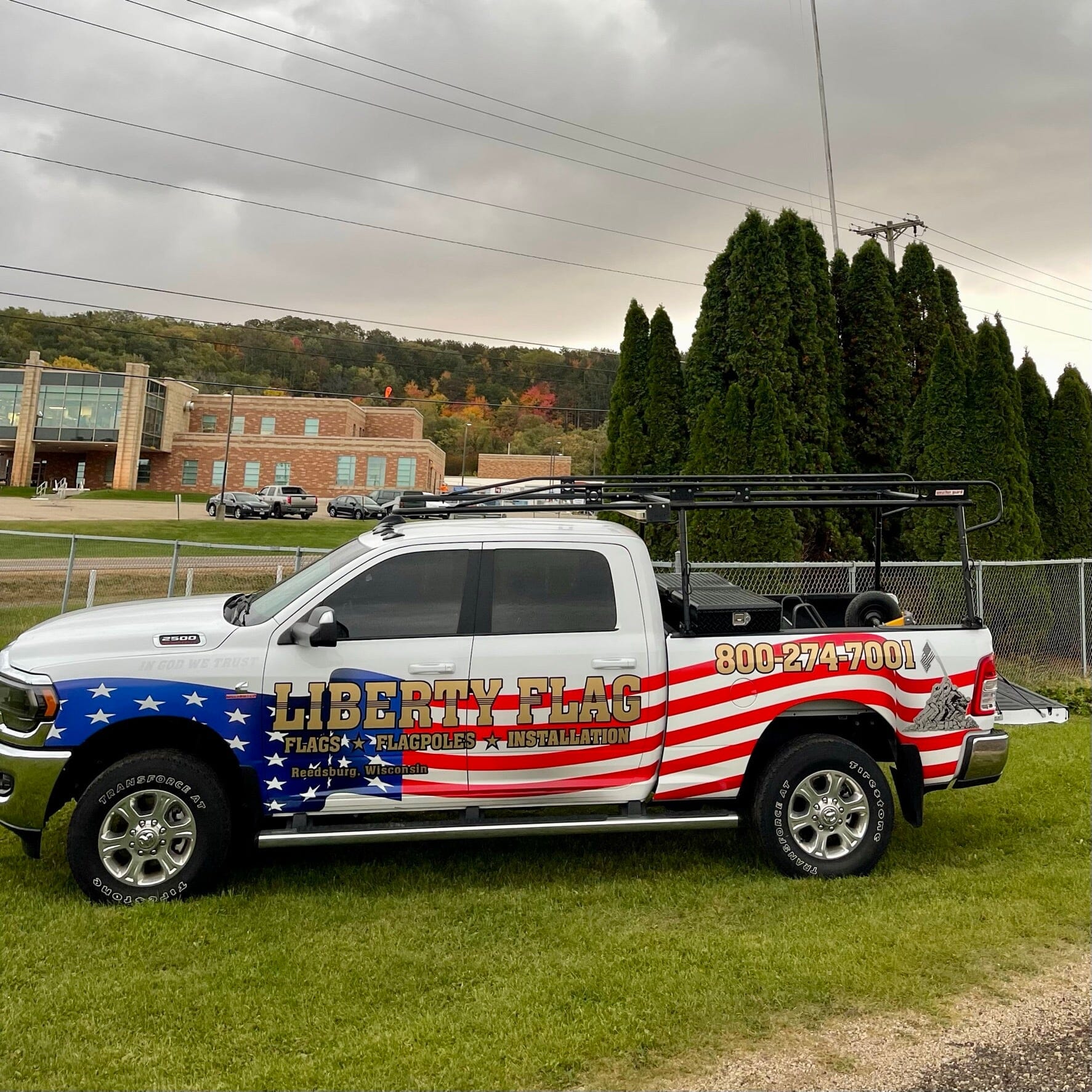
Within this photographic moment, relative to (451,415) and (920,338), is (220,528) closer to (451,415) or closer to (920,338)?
(920,338)

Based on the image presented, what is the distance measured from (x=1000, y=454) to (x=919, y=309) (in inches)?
156

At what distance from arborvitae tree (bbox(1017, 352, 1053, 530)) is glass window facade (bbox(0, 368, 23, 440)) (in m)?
71.7

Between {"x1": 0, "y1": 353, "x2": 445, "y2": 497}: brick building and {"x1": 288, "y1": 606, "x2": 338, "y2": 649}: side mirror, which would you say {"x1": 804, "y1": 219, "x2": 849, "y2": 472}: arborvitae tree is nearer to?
{"x1": 288, "y1": 606, "x2": 338, "y2": 649}: side mirror

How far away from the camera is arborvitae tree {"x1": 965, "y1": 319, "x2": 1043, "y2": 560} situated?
575 inches

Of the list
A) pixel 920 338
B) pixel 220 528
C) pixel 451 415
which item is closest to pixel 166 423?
A: pixel 220 528

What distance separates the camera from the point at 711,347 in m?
15.5

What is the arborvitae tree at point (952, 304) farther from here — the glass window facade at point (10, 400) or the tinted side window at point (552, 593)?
the glass window facade at point (10, 400)

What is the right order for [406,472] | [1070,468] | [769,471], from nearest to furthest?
[769,471], [1070,468], [406,472]

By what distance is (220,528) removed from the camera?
143ft

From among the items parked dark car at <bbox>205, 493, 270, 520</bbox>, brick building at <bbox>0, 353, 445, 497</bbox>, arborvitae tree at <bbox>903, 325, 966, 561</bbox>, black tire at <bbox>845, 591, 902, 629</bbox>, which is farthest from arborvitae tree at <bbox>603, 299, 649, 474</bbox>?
brick building at <bbox>0, 353, 445, 497</bbox>

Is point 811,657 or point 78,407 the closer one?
point 811,657

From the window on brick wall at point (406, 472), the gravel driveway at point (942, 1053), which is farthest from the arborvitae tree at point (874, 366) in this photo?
the window on brick wall at point (406, 472)

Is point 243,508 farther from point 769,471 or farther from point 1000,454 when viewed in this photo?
point 1000,454

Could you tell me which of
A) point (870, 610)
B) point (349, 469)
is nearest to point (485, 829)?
point (870, 610)
